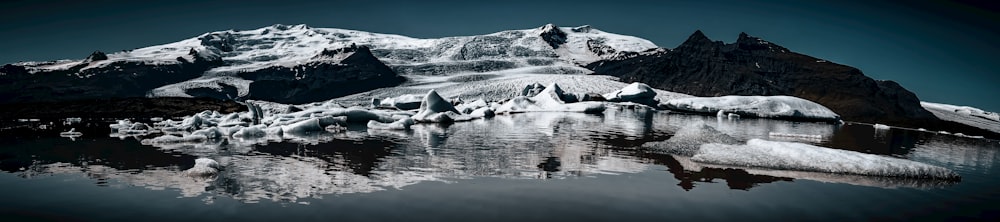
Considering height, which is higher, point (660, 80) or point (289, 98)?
point (660, 80)

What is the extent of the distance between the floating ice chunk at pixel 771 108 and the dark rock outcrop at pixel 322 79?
103348 millimetres

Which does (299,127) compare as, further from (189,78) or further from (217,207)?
(189,78)

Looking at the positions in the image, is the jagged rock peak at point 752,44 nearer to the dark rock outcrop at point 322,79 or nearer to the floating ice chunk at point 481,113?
the dark rock outcrop at point 322,79

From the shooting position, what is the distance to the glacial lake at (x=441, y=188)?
9453mm

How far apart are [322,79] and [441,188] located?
6372 inches

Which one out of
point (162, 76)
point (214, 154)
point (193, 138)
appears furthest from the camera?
point (162, 76)

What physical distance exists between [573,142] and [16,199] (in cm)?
1903

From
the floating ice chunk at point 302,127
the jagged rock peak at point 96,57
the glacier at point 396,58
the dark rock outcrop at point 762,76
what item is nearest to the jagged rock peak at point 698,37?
the dark rock outcrop at point 762,76

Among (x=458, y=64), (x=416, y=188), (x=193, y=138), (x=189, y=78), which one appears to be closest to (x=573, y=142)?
(x=416, y=188)

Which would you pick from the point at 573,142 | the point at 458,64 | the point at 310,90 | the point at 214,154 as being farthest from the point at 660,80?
the point at 214,154

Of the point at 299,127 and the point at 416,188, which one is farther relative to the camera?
the point at 299,127

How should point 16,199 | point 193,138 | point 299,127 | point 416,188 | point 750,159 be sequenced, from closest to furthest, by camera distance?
point 16,199
point 416,188
point 750,159
point 193,138
point 299,127

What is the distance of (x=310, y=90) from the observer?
160875 millimetres

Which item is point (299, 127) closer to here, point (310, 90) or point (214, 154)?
point (214, 154)
